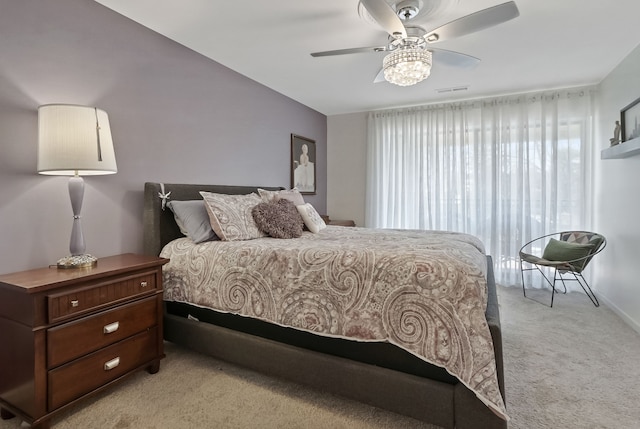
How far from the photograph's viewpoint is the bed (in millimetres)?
1344

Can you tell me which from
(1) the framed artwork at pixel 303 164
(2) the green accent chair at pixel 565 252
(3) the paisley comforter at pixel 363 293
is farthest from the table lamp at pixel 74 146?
(2) the green accent chair at pixel 565 252

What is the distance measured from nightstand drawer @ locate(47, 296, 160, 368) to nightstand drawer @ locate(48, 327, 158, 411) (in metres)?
0.04

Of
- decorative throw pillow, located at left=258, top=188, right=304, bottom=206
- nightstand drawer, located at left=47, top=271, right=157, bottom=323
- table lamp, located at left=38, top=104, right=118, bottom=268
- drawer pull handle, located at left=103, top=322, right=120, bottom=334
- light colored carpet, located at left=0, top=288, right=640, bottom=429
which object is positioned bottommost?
light colored carpet, located at left=0, top=288, right=640, bottom=429

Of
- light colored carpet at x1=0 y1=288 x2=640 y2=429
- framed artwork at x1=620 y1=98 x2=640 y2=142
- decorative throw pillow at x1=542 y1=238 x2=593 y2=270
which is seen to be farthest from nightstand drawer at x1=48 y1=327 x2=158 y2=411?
framed artwork at x1=620 y1=98 x2=640 y2=142

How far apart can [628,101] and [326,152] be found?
3.54 meters

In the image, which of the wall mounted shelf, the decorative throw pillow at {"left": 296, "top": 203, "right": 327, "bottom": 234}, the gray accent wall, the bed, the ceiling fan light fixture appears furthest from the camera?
A: the decorative throw pillow at {"left": 296, "top": 203, "right": 327, "bottom": 234}

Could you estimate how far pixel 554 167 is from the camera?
12.6ft

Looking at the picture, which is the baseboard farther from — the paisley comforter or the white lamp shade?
the white lamp shade

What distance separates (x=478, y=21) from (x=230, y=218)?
2013 millimetres

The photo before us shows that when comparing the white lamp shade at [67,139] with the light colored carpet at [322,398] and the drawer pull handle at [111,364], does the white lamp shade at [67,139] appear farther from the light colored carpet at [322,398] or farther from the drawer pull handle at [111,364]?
the light colored carpet at [322,398]

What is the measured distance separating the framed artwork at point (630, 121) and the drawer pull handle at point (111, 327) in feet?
13.4

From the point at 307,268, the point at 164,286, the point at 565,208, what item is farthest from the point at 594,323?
the point at 164,286

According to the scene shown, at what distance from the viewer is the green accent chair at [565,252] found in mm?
3215

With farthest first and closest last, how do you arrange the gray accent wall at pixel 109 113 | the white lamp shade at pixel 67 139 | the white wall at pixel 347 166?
the white wall at pixel 347 166 → the gray accent wall at pixel 109 113 → the white lamp shade at pixel 67 139
